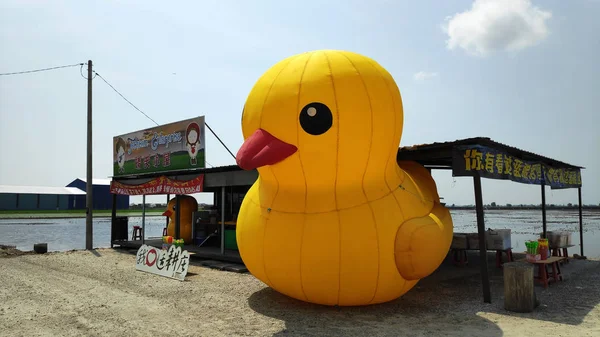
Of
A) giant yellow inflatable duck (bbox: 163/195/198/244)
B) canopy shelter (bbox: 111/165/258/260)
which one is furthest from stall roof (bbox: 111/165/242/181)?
giant yellow inflatable duck (bbox: 163/195/198/244)

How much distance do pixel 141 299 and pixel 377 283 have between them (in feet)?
14.4

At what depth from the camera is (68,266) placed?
38.2ft

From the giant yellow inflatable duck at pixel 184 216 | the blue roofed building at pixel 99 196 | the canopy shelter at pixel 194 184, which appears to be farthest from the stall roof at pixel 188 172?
the blue roofed building at pixel 99 196

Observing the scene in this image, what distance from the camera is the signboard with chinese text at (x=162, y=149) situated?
13.6 meters

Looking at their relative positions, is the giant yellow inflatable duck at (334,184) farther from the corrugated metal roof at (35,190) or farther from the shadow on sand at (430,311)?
the corrugated metal roof at (35,190)

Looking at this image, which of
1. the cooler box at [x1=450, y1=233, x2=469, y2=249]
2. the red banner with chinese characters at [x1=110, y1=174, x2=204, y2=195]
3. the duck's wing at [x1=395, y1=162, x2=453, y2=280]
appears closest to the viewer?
the duck's wing at [x1=395, y1=162, x2=453, y2=280]

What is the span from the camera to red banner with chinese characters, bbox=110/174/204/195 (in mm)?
13070

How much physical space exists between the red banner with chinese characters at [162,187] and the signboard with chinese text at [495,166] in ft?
26.3

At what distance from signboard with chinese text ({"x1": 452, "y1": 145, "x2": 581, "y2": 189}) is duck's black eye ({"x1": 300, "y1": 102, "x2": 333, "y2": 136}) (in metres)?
2.89

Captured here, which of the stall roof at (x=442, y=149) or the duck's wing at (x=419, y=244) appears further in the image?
the stall roof at (x=442, y=149)

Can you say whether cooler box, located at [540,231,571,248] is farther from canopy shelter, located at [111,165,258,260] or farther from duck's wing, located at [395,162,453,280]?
canopy shelter, located at [111,165,258,260]

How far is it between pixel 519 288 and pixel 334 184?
3443mm

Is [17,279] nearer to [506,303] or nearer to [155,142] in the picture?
[155,142]

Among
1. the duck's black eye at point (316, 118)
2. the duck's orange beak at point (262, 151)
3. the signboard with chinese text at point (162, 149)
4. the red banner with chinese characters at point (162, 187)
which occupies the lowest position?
the red banner with chinese characters at point (162, 187)
